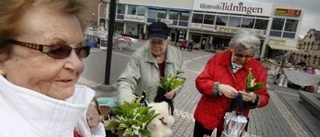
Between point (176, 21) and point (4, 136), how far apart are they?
131 feet

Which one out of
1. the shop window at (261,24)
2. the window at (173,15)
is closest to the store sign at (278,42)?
the shop window at (261,24)

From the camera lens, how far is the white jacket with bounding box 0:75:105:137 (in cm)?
85

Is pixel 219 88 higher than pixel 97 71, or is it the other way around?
pixel 219 88

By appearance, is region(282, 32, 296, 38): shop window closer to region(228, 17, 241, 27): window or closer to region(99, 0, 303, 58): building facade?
region(99, 0, 303, 58): building facade

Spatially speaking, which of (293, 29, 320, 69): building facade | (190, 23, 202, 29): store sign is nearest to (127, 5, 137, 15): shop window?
(190, 23, 202, 29): store sign

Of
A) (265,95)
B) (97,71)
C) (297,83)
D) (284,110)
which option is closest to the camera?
(265,95)

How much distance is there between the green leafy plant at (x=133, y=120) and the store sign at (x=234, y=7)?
121ft

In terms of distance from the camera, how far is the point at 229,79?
258 centimetres

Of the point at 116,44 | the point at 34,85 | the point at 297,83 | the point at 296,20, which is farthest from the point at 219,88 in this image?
the point at 296,20

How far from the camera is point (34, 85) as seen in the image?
3.18 ft

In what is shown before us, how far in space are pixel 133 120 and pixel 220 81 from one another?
1325 millimetres

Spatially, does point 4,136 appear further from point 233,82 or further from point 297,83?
point 297,83

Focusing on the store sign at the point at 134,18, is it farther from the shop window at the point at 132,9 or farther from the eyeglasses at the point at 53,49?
the eyeglasses at the point at 53,49

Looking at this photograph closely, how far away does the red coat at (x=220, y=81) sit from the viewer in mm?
2564
